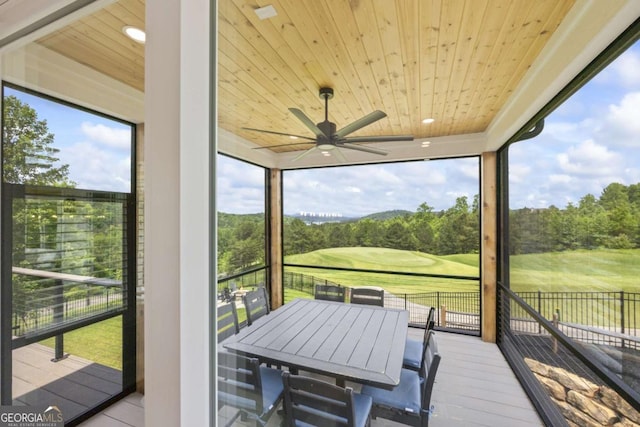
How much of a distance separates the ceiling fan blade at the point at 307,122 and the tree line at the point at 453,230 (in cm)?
81

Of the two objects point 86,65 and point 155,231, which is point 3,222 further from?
point 155,231

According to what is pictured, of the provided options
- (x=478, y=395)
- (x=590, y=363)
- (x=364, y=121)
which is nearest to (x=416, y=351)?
(x=478, y=395)

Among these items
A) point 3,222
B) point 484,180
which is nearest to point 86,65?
point 3,222

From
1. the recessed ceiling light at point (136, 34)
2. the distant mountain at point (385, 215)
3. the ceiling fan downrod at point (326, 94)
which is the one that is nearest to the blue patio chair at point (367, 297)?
the distant mountain at point (385, 215)

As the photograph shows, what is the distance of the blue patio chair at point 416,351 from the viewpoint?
222cm

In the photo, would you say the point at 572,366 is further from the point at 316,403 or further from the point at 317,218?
the point at 317,218

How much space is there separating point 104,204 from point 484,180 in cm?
403

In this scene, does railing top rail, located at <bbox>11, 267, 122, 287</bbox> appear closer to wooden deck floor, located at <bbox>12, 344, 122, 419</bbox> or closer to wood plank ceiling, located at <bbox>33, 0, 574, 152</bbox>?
wooden deck floor, located at <bbox>12, 344, 122, 419</bbox>

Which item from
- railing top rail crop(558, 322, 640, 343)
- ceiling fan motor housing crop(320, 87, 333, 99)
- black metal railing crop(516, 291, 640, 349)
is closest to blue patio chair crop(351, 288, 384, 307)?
black metal railing crop(516, 291, 640, 349)

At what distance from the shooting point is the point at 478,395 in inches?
95.5

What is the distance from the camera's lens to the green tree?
109 centimetres

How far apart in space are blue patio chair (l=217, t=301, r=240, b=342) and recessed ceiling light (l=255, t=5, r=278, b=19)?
57.8 inches

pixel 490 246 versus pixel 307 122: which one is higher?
pixel 307 122

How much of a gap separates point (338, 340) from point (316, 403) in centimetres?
78
